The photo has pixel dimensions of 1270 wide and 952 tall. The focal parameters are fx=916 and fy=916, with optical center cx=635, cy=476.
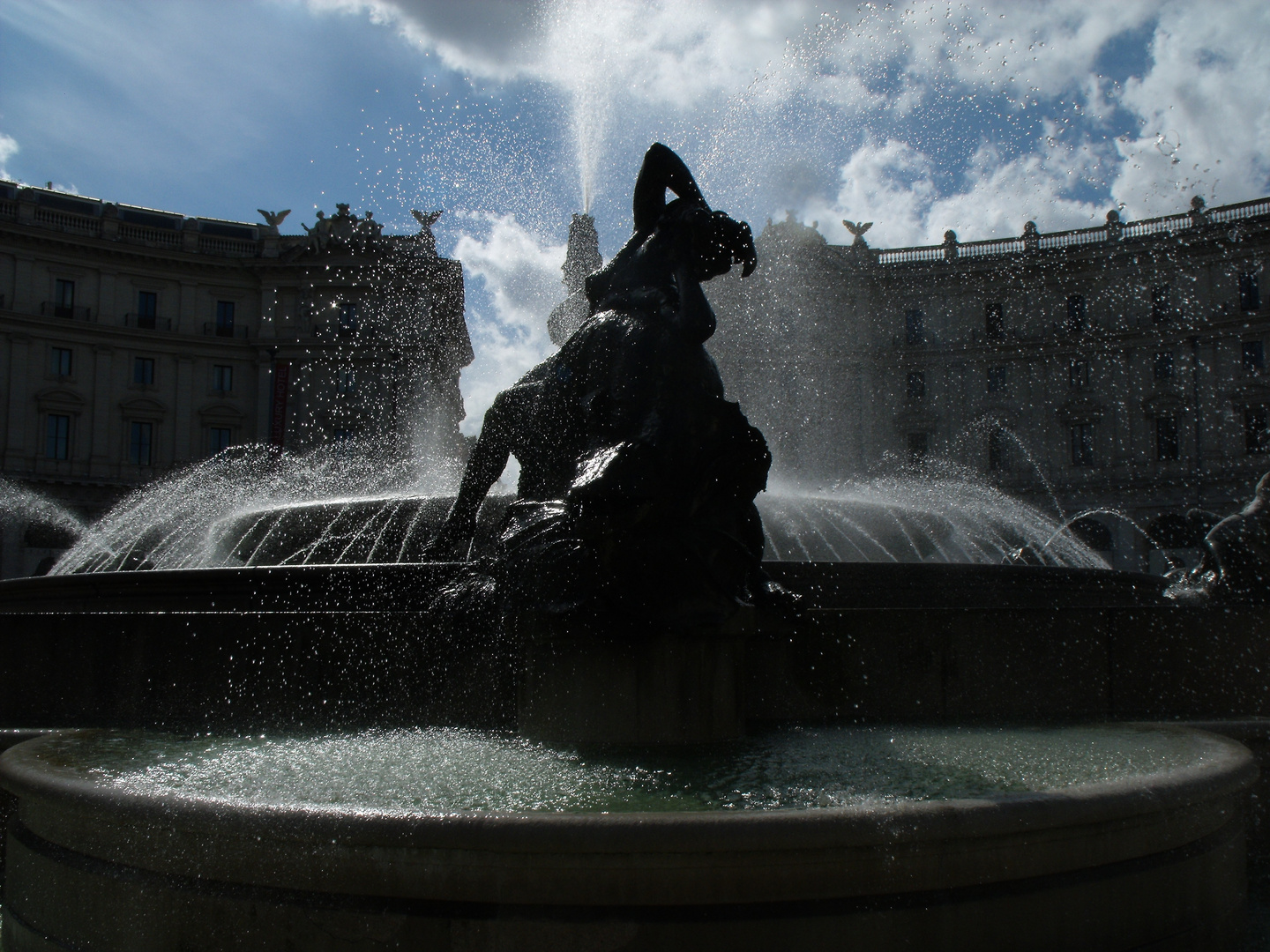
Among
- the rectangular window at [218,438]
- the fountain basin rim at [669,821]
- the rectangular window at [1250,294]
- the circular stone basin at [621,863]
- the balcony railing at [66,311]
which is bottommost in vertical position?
the circular stone basin at [621,863]

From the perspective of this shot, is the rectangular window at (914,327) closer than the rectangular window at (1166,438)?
No

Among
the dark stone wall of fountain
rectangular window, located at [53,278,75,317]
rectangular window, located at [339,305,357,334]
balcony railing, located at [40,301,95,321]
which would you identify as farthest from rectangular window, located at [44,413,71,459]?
the dark stone wall of fountain

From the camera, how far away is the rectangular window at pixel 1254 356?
38219mm

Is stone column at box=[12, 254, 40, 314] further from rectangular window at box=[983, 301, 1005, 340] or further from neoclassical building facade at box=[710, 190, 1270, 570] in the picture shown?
rectangular window at box=[983, 301, 1005, 340]

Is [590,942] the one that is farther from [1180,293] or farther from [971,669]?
[1180,293]

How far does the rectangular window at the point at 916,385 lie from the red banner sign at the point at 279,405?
29.9 meters

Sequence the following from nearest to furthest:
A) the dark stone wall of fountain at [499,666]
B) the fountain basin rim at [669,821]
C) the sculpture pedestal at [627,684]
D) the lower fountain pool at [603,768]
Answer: the fountain basin rim at [669,821] → the lower fountain pool at [603,768] → the sculpture pedestal at [627,684] → the dark stone wall of fountain at [499,666]

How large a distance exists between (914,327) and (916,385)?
296 cm

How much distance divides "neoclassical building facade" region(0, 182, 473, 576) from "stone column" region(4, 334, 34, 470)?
57 millimetres

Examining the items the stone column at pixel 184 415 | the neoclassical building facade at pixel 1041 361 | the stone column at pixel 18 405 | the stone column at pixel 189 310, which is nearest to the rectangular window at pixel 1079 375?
the neoclassical building facade at pixel 1041 361

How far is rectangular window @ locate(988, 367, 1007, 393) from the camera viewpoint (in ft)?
A: 145

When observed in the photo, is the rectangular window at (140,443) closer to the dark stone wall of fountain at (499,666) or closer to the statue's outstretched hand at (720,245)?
the dark stone wall of fountain at (499,666)

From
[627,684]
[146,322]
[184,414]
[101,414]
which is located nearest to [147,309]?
[146,322]

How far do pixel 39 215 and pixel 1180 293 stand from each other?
5246 centimetres
